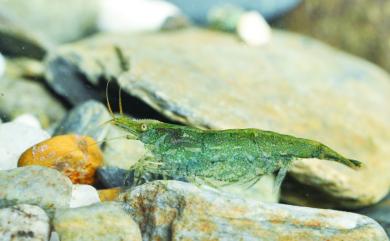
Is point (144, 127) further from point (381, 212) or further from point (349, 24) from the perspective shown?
point (349, 24)

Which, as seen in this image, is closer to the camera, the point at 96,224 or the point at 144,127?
the point at 96,224

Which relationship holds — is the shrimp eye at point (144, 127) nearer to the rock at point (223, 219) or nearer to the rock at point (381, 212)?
the rock at point (223, 219)

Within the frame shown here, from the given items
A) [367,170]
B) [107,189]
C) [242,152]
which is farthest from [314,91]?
[107,189]

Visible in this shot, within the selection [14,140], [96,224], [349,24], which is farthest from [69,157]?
[349,24]

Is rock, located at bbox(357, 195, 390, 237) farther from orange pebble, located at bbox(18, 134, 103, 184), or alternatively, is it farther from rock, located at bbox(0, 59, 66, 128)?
rock, located at bbox(0, 59, 66, 128)

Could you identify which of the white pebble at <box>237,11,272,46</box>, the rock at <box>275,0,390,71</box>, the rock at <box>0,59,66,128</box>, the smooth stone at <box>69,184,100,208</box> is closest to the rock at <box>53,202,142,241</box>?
the smooth stone at <box>69,184,100,208</box>

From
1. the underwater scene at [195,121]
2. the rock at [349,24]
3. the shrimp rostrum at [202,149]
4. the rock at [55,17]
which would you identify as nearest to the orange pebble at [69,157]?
the underwater scene at [195,121]
